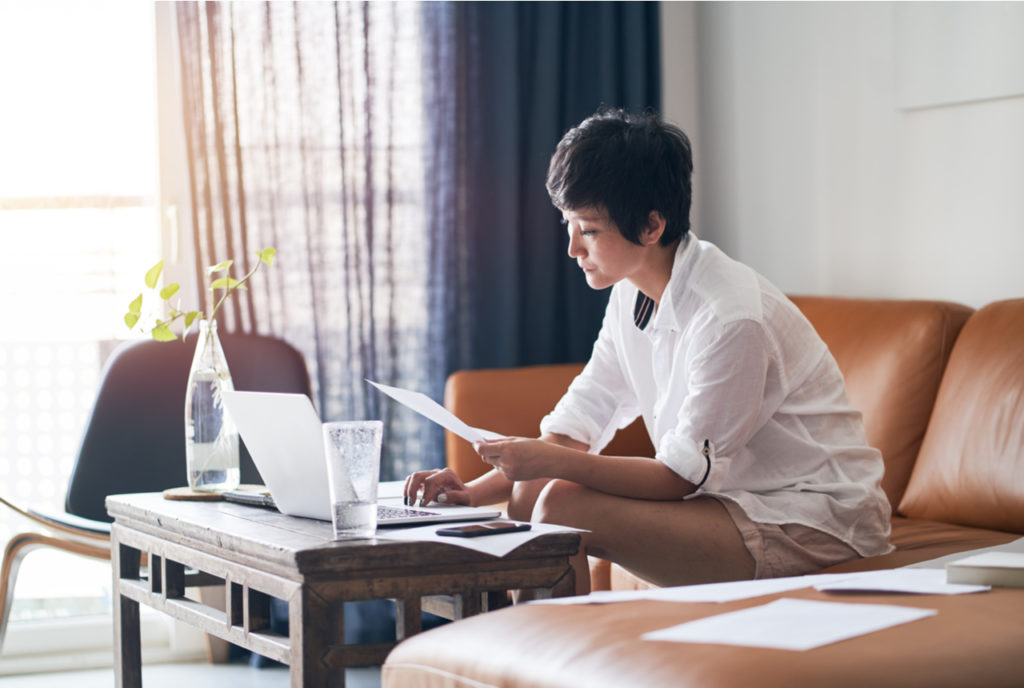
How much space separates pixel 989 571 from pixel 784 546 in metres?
0.39

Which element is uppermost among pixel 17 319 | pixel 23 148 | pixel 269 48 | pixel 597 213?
pixel 269 48

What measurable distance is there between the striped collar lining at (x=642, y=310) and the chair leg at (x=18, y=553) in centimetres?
118

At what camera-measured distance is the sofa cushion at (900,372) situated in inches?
96.3

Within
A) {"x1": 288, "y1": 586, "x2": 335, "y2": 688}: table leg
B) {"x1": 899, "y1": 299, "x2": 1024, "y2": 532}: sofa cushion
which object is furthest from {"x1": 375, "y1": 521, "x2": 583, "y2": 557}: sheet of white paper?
{"x1": 899, "y1": 299, "x2": 1024, "y2": 532}: sofa cushion

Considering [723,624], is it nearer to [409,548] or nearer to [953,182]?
[409,548]

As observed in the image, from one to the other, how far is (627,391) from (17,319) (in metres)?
1.67

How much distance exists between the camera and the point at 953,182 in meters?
2.72

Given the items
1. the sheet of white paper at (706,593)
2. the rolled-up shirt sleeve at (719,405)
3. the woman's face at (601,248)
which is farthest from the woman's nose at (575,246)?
the sheet of white paper at (706,593)

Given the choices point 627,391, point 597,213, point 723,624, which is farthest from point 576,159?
point 723,624

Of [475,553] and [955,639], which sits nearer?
[955,639]

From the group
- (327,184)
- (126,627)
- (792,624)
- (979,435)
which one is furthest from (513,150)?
(792,624)

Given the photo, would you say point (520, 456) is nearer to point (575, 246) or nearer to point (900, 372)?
point (575, 246)

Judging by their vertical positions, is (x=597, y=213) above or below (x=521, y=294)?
above

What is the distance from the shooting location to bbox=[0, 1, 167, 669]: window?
3.10 meters
